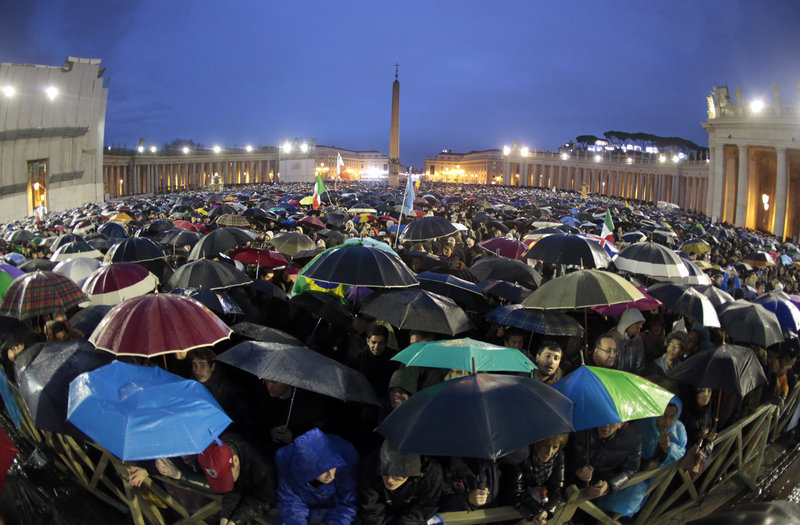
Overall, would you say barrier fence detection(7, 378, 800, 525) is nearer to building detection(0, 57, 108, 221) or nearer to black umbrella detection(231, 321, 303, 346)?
black umbrella detection(231, 321, 303, 346)

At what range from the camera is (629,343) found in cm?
615

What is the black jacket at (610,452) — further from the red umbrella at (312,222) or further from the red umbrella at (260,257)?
the red umbrella at (312,222)

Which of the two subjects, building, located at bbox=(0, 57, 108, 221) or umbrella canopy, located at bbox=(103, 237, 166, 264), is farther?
building, located at bbox=(0, 57, 108, 221)

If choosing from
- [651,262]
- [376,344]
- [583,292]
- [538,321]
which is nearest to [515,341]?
[538,321]

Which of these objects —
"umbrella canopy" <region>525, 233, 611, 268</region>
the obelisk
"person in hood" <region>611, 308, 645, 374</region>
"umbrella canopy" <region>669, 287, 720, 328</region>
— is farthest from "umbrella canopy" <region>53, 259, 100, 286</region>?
the obelisk

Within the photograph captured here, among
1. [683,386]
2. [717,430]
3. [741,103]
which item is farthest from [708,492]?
[741,103]

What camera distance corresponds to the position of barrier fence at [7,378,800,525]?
389cm

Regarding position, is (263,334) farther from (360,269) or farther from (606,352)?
(606,352)

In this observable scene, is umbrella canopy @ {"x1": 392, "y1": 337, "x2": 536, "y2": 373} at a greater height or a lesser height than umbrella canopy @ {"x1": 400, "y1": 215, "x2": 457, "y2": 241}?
lesser

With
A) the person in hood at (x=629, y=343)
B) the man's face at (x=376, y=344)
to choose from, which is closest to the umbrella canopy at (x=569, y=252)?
the person in hood at (x=629, y=343)

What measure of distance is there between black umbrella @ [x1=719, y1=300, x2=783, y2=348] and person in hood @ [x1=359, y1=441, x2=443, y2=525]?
4.11 m

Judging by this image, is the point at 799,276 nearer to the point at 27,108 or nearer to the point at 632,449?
the point at 632,449

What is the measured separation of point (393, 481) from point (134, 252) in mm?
6822

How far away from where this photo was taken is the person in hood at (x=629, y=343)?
19.1 feet
